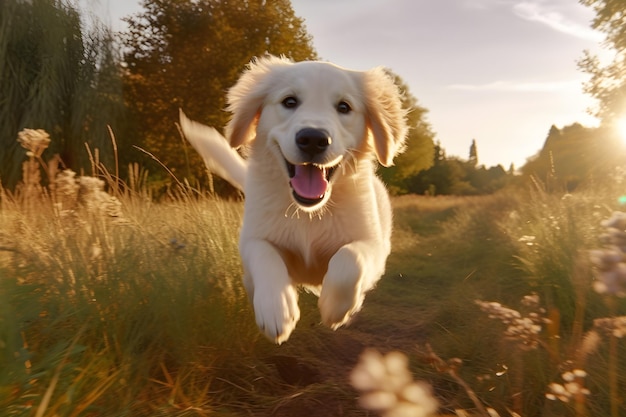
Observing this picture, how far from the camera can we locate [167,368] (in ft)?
8.50

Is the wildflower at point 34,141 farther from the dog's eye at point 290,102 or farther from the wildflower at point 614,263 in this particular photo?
the wildflower at point 614,263

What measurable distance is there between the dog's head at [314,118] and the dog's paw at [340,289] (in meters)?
0.47

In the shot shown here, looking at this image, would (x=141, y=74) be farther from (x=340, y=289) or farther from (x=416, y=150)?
(x=416, y=150)

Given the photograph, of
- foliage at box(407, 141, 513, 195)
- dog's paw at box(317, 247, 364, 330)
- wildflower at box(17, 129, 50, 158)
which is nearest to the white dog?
dog's paw at box(317, 247, 364, 330)

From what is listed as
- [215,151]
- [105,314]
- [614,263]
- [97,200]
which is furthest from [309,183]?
[614,263]

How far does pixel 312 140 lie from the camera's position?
2.81 meters

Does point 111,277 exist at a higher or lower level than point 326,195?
lower

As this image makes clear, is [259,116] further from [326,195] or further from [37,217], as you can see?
[37,217]

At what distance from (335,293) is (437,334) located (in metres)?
1.49

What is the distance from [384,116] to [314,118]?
2.36ft

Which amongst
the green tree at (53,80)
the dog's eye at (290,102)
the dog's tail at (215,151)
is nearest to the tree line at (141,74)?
the green tree at (53,80)

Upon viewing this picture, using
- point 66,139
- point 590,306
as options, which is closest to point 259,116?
point 590,306

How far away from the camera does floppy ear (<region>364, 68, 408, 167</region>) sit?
346cm

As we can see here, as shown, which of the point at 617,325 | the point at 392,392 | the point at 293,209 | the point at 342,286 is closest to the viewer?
the point at 392,392
